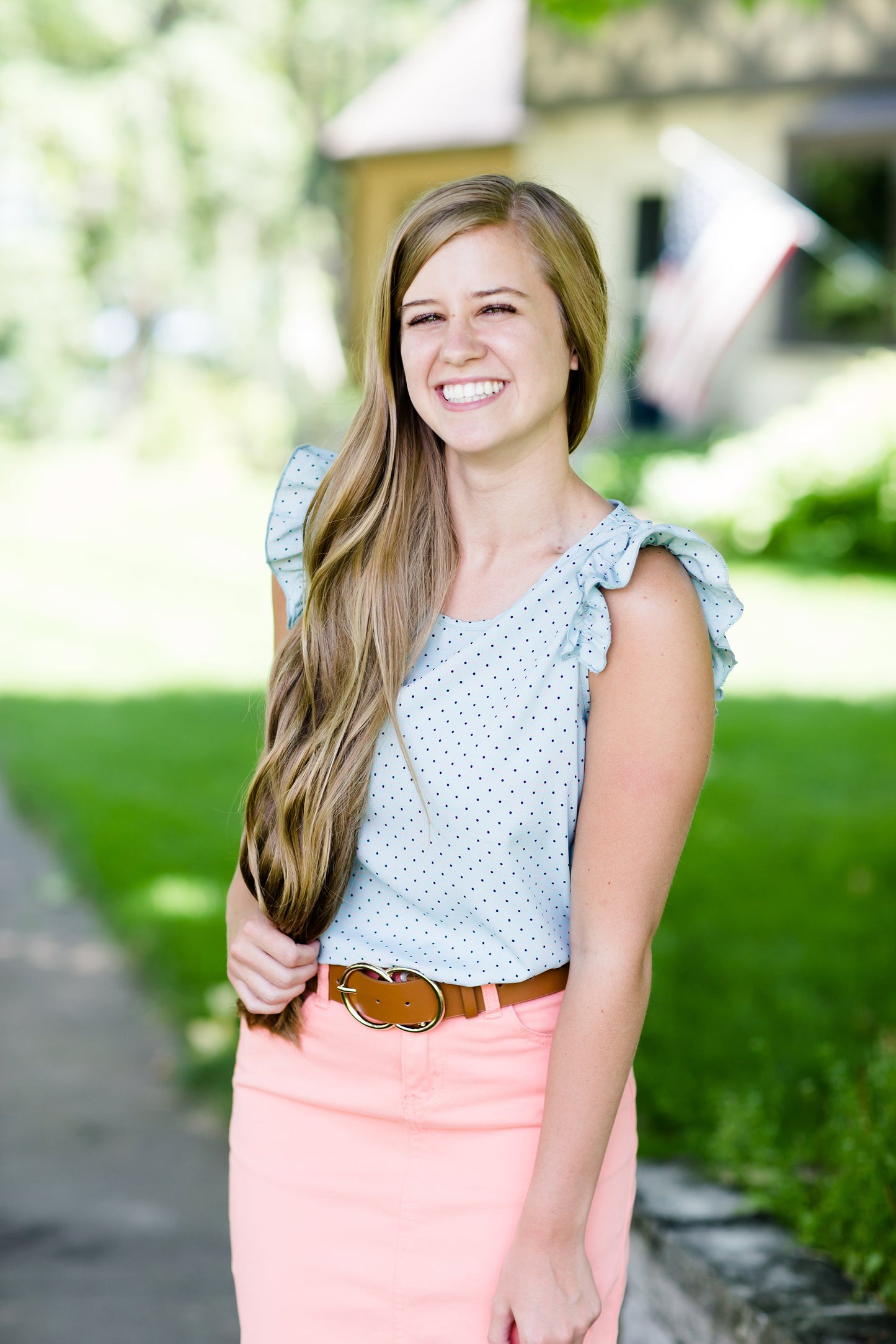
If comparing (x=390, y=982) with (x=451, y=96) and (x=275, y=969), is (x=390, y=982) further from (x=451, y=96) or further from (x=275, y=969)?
(x=451, y=96)

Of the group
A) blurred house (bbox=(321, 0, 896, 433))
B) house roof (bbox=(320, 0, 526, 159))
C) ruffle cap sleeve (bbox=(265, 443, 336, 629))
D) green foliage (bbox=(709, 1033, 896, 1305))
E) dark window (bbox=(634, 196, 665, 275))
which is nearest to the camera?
ruffle cap sleeve (bbox=(265, 443, 336, 629))

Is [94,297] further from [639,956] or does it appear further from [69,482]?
[639,956]

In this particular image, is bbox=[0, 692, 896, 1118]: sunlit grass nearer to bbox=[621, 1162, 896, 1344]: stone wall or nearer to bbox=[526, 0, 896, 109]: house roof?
bbox=[621, 1162, 896, 1344]: stone wall

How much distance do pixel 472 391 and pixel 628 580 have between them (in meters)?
0.35

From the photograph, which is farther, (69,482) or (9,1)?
Result: (9,1)

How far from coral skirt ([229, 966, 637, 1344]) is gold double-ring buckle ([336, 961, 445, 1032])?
13 millimetres

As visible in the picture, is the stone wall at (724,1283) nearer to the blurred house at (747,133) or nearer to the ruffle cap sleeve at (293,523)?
the ruffle cap sleeve at (293,523)

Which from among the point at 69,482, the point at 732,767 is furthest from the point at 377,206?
the point at 732,767

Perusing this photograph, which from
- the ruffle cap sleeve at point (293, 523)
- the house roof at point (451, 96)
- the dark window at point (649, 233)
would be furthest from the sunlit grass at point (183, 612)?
the ruffle cap sleeve at point (293, 523)

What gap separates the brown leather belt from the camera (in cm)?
180

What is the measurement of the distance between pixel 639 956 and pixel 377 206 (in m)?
19.5

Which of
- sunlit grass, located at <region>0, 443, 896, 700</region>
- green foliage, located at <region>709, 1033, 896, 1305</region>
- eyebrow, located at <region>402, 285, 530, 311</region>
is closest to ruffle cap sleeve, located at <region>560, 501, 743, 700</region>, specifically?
eyebrow, located at <region>402, 285, 530, 311</region>

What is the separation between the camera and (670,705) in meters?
1.69

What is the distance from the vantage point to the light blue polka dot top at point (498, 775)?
1739mm
